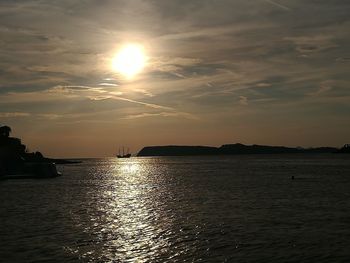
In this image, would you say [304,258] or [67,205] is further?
[67,205]

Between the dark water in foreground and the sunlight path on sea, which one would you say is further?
the sunlight path on sea

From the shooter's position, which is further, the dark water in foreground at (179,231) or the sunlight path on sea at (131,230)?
the sunlight path on sea at (131,230)

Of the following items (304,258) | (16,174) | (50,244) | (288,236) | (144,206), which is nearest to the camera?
(304,258)

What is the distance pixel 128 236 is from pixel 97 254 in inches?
305

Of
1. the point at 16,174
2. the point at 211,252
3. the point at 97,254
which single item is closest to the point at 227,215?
the point at 211,252

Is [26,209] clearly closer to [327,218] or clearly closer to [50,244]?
[50,244]

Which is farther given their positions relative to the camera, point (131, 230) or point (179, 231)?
point (131, 230)

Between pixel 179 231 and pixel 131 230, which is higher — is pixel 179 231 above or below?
above

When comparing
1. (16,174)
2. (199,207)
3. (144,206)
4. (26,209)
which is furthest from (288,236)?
(16,174)

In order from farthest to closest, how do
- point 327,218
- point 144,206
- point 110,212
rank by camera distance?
point 144,206 → point 110,212 → point 327,218

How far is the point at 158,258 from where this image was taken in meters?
32.3

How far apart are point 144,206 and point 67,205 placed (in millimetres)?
11616

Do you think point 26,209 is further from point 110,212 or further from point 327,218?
point 327,218

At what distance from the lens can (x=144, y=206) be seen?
6806 centimetres
